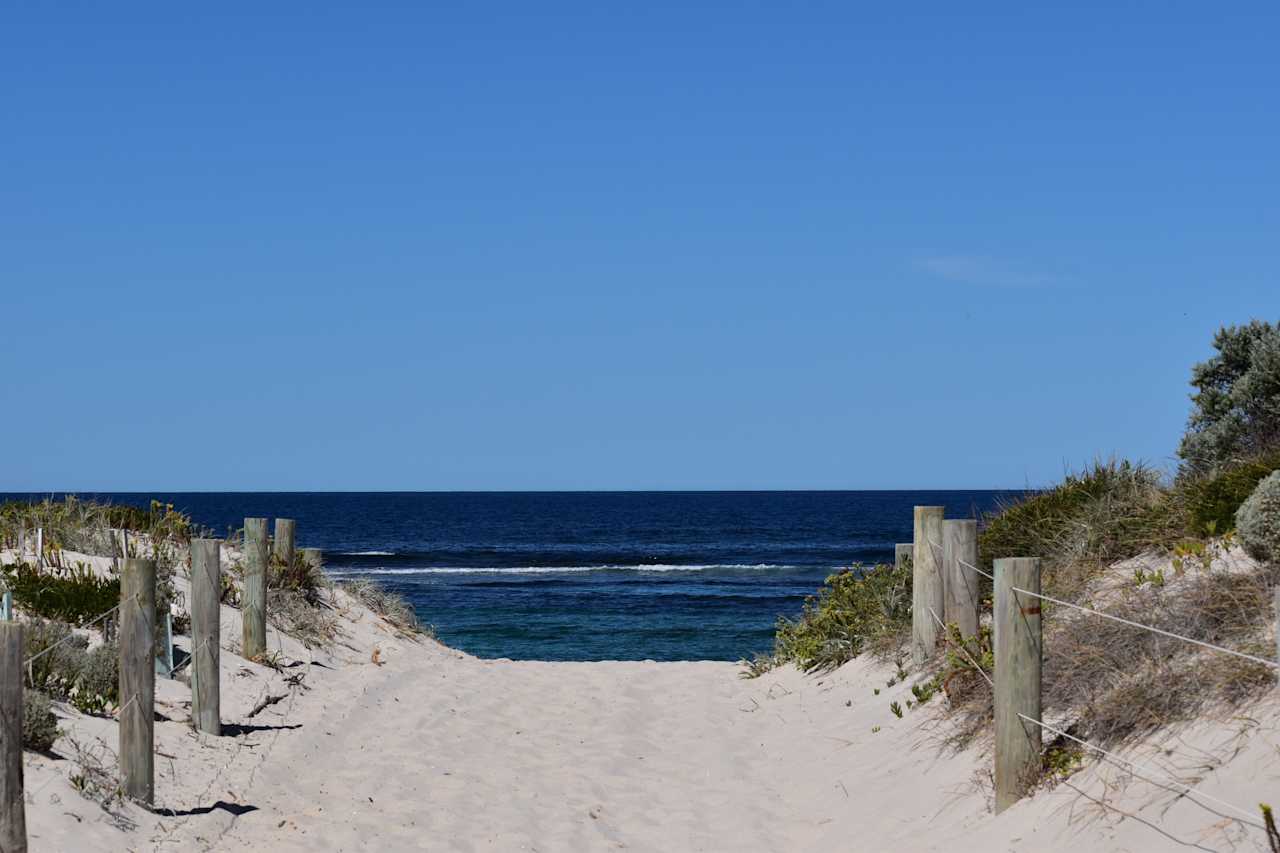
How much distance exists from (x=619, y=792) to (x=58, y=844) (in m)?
4.14


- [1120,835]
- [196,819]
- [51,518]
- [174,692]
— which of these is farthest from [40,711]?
[51,518]

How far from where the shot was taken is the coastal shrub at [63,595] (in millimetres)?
11352

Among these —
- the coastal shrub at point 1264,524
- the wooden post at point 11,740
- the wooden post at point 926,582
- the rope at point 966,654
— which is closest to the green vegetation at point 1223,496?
the coastal shrub at point 1264,524

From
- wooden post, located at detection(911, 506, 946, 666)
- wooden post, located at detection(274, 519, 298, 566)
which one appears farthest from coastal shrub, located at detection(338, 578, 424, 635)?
wooden post, located at detection(911, 506, 946, 666)

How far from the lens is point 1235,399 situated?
1625 centimetres

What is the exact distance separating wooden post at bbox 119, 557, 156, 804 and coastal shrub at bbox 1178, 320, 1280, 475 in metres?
11.3

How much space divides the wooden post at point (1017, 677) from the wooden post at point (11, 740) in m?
5.20

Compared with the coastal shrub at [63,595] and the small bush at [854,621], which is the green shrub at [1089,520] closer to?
the small bush at [854,621]

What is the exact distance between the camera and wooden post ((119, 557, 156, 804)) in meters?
8.05

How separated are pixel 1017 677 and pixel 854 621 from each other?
648cm

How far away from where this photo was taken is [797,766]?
10.4 m

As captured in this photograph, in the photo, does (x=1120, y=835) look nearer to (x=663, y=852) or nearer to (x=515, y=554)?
(x=663, y=852)

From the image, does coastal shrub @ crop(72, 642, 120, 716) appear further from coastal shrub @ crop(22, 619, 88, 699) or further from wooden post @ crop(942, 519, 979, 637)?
wooden post @ crop(942, 519, 979, 637)

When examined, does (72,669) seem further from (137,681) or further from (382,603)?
(382,603)
